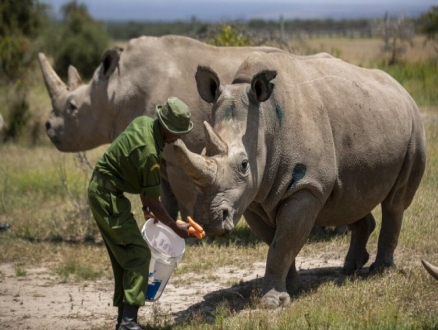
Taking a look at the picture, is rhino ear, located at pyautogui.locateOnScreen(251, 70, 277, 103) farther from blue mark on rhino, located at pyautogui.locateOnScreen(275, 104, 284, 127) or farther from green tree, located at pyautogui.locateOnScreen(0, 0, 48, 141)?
green tree, located at pyautogui.locateOnScreen(0, 0, 48, 141)

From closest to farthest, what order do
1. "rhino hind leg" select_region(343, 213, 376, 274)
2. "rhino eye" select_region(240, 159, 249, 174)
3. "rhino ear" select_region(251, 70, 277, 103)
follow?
"rhino eye" select_region(240, 159, 249, 174) → "rhino ear" select_region(251, 70, 277, 103) → "rhino hind leg" select_region(343, 213, 376, 274)

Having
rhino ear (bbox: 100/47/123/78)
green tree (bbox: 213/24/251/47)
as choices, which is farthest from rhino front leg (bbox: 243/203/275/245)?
green tree (bbox: 213/24/251/47)

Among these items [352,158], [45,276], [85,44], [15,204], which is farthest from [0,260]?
[85,44]

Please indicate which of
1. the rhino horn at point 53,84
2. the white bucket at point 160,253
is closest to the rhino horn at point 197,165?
the white bucket at point 160,253

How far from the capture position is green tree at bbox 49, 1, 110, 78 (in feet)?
97.6

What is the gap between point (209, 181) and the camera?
6.48 m

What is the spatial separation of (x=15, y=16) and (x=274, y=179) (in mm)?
21450

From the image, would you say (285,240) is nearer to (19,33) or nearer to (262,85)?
(262,85)

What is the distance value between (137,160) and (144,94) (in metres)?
3.55

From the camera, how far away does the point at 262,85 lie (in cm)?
692

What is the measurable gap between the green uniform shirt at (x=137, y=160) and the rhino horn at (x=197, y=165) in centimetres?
15

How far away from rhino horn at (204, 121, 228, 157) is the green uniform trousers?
2.44 feet

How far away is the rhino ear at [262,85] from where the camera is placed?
6887 millimetres

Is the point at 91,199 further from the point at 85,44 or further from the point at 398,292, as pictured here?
the point at 85,44
